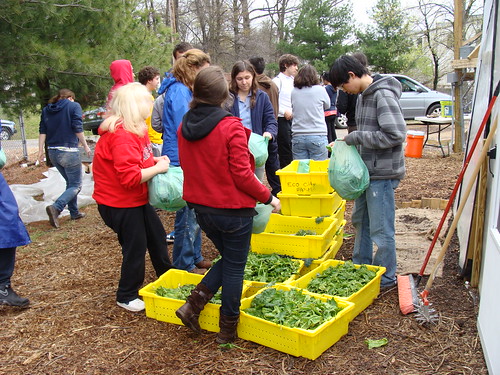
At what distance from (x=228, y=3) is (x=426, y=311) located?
87.2 ft

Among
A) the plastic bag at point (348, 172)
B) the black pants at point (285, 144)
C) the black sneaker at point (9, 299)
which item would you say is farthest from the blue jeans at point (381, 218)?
the black pants at point (285, 144)

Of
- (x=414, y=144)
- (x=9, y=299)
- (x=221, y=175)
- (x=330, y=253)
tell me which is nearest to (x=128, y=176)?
(x=221, y=175)

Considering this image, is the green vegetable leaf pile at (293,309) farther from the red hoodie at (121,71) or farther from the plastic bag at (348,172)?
the red hoodie at (121,71)

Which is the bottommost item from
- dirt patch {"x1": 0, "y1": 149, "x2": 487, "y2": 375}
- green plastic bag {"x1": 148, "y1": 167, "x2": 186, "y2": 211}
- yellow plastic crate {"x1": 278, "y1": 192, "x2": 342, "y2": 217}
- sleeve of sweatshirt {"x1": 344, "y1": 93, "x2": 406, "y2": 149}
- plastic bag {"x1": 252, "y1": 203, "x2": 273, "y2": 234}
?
dirt patch {"x1": 0, "y1": 149, "x2": 487, "y2": 375}

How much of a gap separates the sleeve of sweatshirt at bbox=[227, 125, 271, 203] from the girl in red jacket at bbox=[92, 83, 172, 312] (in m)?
0.91

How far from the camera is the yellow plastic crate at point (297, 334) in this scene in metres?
3.04

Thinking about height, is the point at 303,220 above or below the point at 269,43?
below

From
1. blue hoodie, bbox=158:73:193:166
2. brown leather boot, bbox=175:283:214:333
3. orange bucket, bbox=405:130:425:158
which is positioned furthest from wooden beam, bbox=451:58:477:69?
brown leather boot, bbox=175:283:214:333

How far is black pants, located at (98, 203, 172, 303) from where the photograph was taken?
3682mm

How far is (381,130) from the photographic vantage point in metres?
3.73

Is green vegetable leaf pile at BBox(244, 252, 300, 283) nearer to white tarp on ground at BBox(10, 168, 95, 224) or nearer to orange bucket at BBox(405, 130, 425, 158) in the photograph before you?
white tarp on ground at BBox(10, 168, 95, 224)

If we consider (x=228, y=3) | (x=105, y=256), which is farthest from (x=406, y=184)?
(x=228, y=3)

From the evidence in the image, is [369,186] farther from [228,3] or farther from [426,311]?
→ [228,3]

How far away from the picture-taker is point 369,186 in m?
3.92
